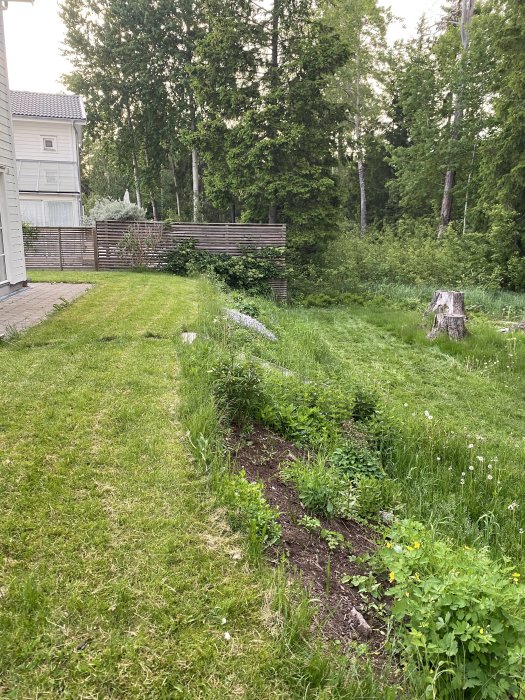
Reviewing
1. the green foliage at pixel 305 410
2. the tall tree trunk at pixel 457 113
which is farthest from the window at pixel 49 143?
the green foliage at pixel 305 410

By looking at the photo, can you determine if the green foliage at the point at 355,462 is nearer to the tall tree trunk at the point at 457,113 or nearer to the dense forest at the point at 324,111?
the dense forest at the point at 324,111

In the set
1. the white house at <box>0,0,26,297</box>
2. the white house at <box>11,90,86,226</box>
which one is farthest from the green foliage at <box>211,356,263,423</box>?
the white house at <box>11,90,86,226</box>

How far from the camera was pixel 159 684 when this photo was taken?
58.2 inches

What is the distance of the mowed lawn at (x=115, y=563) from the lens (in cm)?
151

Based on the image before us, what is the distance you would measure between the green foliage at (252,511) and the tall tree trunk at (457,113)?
16.8m

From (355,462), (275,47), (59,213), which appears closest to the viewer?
(355,462)

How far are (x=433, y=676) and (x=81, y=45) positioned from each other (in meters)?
29.5

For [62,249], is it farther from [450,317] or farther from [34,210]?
[450,317]

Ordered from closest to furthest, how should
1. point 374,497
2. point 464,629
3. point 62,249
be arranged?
point 464,629, point 374,497, point 62,249

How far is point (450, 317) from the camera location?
26.3ft

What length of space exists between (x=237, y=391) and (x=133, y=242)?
1010cm

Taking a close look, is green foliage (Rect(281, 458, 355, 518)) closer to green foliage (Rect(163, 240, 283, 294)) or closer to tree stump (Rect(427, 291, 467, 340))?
tree stump (Rect(427, 291, 467, 340))

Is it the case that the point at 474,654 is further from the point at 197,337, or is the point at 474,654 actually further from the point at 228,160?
the point at 228,160

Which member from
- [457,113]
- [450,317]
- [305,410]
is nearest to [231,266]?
[450,317]
